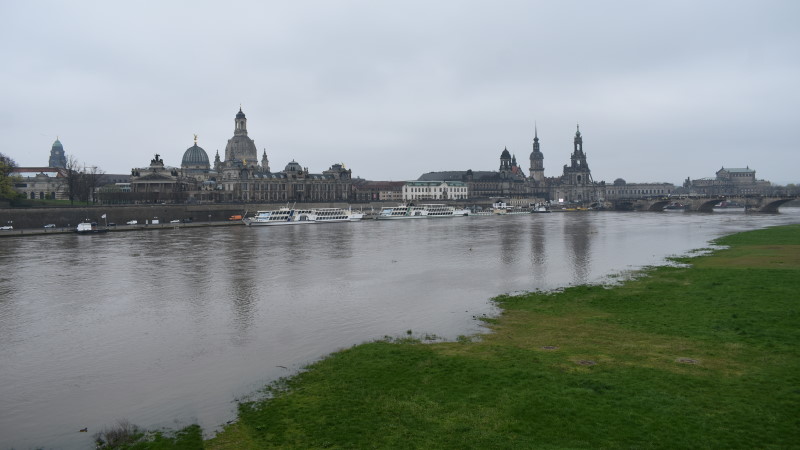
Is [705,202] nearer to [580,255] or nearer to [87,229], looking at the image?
[580,255]

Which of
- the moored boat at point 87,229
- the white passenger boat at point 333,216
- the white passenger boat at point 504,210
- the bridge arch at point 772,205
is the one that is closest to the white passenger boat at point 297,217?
the white passenger boat at point 333,216

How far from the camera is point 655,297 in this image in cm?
2516

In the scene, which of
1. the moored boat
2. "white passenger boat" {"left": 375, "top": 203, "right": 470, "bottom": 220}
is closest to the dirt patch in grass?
the moored boat

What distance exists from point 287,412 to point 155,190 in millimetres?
137267

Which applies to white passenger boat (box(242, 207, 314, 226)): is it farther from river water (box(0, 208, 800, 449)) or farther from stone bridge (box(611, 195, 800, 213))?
stone bridge (box(611, 195, 800, 213))

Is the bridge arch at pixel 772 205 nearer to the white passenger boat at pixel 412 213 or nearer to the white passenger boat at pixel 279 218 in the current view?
the white passenger boat at pixel 412 213

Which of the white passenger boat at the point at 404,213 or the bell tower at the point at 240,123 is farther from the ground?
the bell tower at the point at 240,123

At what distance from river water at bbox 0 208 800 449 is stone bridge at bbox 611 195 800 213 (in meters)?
109

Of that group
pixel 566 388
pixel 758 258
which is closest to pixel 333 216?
pixel 758 258

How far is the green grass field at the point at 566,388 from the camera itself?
11102 mm

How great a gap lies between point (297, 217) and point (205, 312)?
8512cm

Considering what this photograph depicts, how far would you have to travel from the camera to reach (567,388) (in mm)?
13406

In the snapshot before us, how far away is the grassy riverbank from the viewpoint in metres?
11.1

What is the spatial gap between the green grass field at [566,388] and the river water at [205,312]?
209 cm
